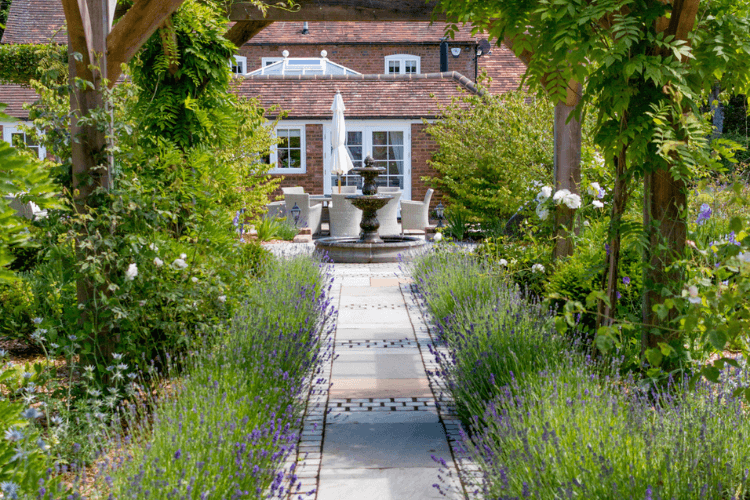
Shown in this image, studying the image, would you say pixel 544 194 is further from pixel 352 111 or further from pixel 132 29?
pixel 352 111

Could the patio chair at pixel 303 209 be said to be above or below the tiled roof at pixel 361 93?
below

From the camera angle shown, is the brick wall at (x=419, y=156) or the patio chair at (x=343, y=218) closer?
the patio chair at (x=343, y=218)

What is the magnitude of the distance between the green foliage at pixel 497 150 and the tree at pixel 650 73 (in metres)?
4.72

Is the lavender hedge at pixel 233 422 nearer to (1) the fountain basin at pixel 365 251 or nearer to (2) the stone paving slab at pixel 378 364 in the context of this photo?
(2) the stone paving slab at pixel 378 364

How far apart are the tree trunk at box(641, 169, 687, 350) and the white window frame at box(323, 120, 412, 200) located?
14.7m

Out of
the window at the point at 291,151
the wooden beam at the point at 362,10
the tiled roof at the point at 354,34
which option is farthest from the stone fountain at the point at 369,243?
the tiled roof at the point at 354,34

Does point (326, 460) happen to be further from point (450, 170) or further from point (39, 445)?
point (450, 170)

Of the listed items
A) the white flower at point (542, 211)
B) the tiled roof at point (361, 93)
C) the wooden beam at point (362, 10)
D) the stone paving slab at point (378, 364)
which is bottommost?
the stone paving slab at point (378, 364)

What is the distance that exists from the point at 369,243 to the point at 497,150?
9.40 ft

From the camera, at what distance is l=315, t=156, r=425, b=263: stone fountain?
11.4 meters

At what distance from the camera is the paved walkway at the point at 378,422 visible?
323cm

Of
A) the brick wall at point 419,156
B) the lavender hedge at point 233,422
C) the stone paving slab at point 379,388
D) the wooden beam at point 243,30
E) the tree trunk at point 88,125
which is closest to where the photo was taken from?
the lavender hedge at point 233,422

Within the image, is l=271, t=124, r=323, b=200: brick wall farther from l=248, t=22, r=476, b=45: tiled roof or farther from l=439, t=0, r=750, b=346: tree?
l=439, t=0, r=750, b=346: tree

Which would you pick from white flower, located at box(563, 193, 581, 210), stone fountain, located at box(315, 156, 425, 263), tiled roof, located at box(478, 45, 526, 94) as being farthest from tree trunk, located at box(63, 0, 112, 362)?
tiled roof, located at box(478, 45, 526, 94)
